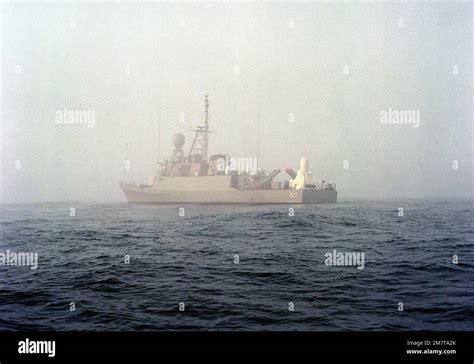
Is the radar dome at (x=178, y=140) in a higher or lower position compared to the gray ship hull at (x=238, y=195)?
higher

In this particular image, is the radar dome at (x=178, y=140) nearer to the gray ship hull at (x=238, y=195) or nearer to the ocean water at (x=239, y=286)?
the gray ship hull at (x=238, y=195)

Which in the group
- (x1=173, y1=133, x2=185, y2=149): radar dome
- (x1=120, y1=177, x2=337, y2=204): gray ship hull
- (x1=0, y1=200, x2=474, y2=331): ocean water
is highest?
(x1=173, y1=133, x2=185, y2=149): radar dome

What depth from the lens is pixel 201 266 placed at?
7965 mm

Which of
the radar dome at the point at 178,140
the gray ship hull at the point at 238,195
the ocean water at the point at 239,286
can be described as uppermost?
the radar dome at the point at 178,140

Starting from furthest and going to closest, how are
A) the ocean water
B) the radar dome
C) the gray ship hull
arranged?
the radar dome, the gray ship hull, the ocean water

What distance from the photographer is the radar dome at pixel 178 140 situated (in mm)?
41188

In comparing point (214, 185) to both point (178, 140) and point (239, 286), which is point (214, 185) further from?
point (239, 286)

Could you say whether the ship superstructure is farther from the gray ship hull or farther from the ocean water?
the ocean water

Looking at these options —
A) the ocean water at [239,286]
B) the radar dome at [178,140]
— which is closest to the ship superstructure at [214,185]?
the radar dome at [178,140]

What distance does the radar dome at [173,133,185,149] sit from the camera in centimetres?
4119

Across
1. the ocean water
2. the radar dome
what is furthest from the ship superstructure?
the ocean water

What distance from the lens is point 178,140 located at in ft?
136

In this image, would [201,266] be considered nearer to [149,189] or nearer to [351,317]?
[351,317]
